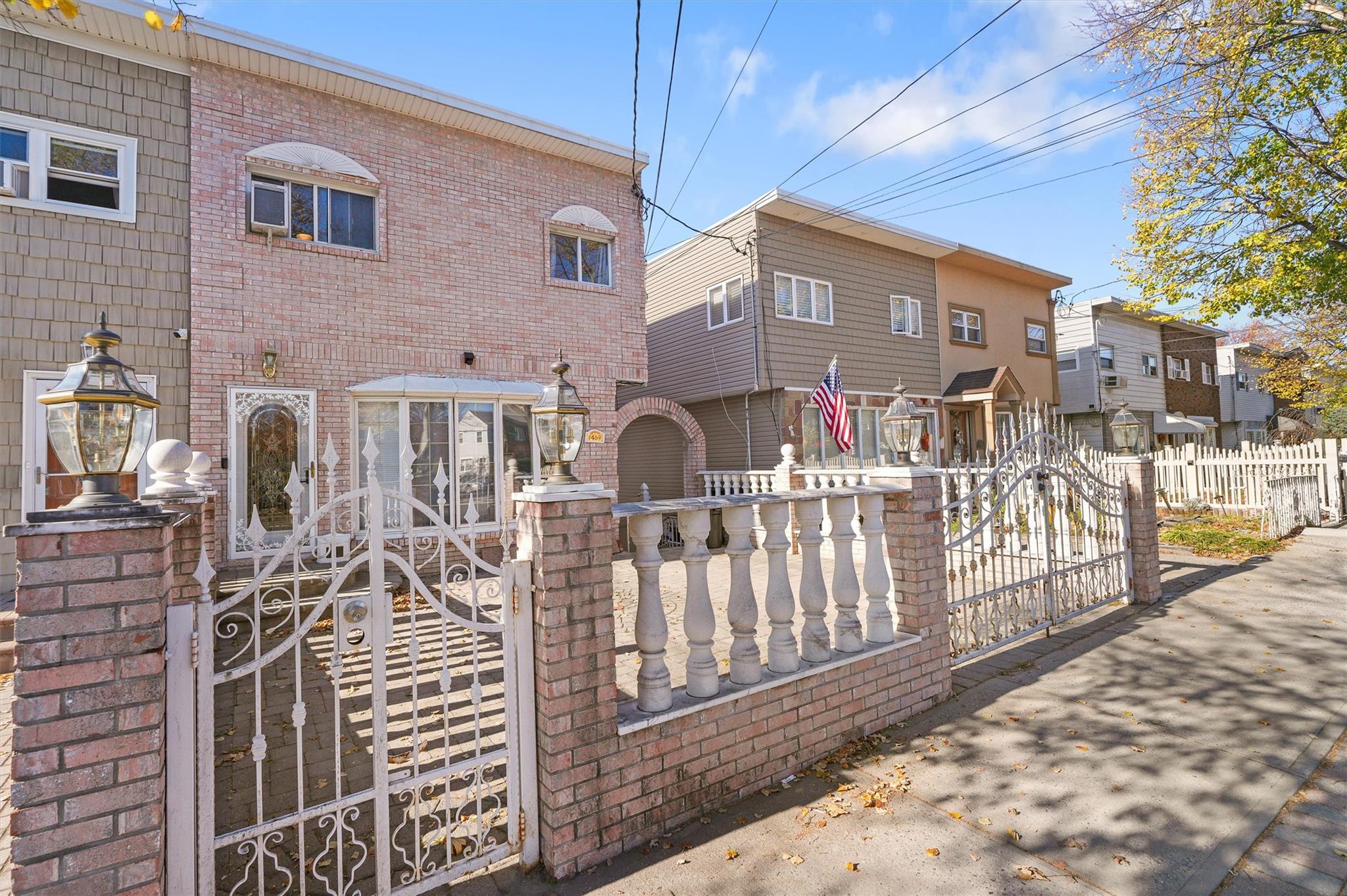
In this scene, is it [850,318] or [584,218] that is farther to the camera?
[850,318]

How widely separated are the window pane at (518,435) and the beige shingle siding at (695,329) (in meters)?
3.88

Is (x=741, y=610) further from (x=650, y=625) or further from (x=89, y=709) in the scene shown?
(x=89, y=709)

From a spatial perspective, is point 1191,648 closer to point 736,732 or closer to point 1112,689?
point 1112,689

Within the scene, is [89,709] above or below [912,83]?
below

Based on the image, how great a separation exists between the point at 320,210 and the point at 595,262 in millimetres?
4285

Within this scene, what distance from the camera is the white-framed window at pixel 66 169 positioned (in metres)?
6.86

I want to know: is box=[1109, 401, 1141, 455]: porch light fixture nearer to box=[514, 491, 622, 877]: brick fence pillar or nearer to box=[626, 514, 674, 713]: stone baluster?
box=[626, 514, 674, 713]: stone baluster

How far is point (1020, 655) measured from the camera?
4.79 meters

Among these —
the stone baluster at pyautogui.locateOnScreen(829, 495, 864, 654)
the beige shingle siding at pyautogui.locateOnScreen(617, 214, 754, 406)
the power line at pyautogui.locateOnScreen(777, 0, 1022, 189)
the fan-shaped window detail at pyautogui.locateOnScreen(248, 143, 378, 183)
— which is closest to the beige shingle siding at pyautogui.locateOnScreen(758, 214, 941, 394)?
the beige shingle siding at pyautogui.locateOnScreen(617, 214, 754, 406)

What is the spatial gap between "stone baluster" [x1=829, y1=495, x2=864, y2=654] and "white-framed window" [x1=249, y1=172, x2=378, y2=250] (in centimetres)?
825

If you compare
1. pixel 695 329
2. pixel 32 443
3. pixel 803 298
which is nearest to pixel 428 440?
pixel 32 443

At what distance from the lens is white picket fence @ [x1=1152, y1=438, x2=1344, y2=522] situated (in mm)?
11023

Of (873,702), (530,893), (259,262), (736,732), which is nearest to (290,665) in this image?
(530,893)

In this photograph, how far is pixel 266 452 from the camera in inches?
311
